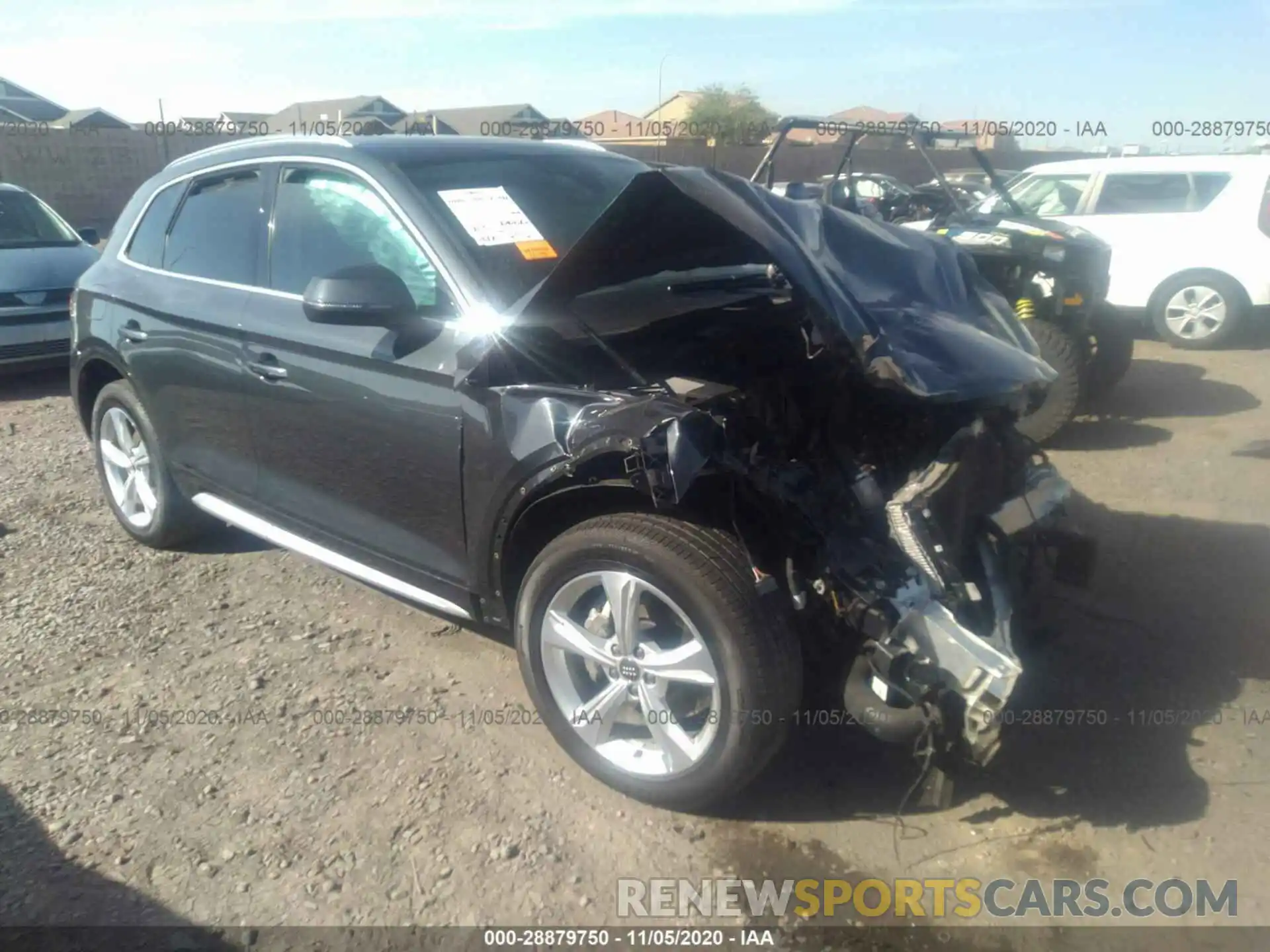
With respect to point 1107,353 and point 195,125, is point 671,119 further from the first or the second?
point 1107,353

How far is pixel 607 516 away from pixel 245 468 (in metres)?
1.84

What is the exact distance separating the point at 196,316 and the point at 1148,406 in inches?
247

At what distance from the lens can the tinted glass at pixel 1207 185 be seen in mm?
9219

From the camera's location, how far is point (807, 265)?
2.79 m

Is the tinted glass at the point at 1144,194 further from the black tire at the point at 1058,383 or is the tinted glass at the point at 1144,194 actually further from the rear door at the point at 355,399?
the rear door at the point at 355,399

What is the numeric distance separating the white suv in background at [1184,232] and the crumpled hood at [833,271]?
6.09 meters

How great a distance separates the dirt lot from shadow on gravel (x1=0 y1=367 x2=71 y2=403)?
14.5 ft

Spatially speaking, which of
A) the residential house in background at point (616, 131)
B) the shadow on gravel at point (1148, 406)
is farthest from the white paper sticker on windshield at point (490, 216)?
the residential house in background at point (616, 131)

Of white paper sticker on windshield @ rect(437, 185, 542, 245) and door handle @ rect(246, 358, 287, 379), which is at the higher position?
white paper sticker on windshield @ rect(437, 185, 542, 245)

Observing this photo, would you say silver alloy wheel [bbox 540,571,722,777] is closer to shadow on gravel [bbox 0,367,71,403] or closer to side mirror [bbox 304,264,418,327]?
side mirror [bbox 304,264,418,327]

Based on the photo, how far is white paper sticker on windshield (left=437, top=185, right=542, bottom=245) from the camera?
332 centimetres

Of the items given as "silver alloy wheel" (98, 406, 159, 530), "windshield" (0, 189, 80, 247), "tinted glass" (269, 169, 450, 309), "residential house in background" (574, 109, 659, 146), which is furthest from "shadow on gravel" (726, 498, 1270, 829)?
"residential house in background" (574, 109, 659, 146)

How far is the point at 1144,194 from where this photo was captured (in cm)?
965
